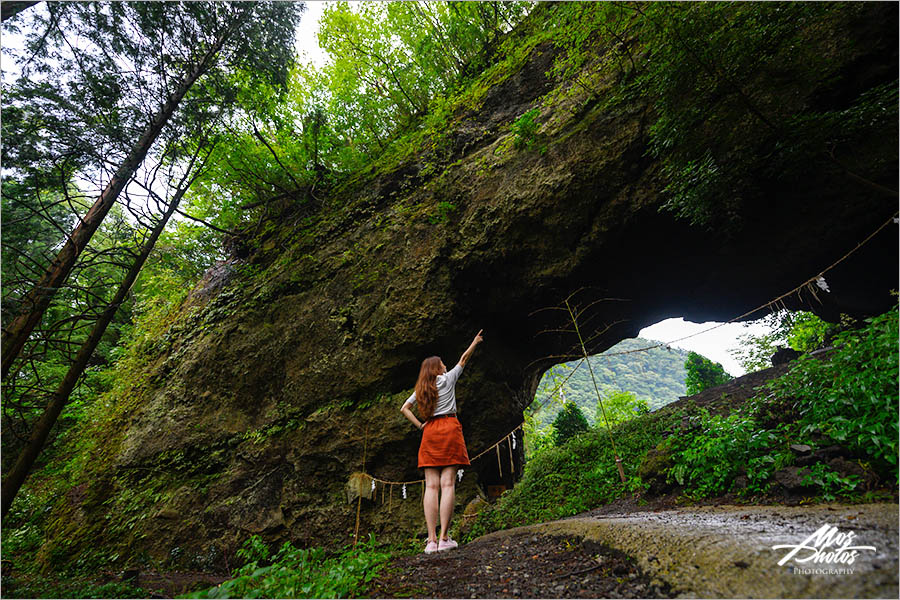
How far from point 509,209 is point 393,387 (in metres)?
3.62

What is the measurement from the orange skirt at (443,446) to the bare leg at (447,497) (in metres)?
0.11

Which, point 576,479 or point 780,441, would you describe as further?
point 576,479

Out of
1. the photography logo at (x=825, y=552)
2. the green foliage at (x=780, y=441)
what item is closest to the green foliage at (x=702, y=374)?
the green foliage at (x=780, y=441)

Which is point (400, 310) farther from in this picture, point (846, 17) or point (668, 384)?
point (668, 384)

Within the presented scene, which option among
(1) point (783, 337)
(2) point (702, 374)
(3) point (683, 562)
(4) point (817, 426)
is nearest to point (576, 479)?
(4) point (817, 426)

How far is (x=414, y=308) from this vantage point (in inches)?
242

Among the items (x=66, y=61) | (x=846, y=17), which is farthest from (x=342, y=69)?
(x=846, y=17)

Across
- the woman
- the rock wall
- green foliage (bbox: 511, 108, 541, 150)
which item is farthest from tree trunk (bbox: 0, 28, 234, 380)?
green foliage (bbox: 511, 108, 541, 150)

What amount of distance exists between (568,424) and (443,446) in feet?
27.1

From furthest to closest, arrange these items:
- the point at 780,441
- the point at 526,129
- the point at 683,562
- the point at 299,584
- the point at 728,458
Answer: the point at 526,129
the point at 728,458
the point at 780,441
the point at 299,584
the point at 683,562

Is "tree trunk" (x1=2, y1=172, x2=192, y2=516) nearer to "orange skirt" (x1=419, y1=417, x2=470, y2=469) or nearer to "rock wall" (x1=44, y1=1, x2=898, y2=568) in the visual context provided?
"rock wall" (x1=44, y1=1, x2=898, y2=568)

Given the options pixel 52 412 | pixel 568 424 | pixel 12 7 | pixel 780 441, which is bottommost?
pixel 780 441

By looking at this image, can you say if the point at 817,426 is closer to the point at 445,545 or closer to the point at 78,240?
the point at 445,545

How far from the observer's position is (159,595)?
148 inches
